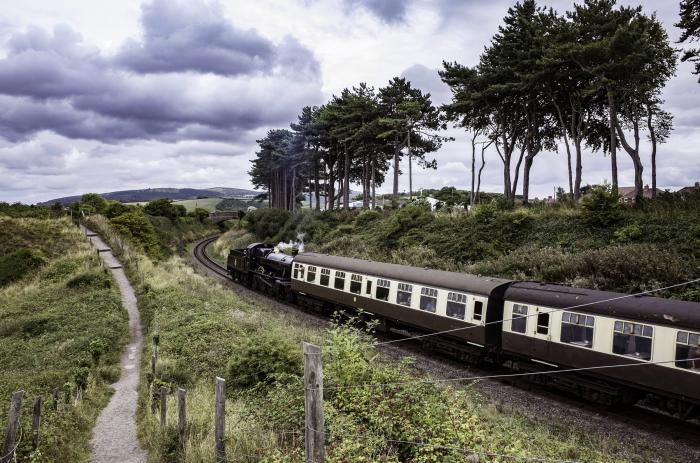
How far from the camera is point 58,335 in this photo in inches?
781

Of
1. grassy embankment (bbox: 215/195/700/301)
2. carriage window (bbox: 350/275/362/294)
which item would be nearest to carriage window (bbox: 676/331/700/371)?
grassy embankment (bbox: 215/195/700/301)

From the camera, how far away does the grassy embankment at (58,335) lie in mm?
10688

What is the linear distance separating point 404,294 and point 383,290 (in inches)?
54.3

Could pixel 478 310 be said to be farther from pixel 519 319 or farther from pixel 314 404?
pixel 314 404

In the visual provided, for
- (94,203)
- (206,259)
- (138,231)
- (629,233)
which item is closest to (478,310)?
(629,233)

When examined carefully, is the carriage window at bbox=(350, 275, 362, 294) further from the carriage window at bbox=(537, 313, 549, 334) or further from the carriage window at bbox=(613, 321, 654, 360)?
the carriage window at bbox=(613, 321, 654, 360)

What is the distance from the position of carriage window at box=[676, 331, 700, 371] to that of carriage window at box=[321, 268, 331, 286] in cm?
1562

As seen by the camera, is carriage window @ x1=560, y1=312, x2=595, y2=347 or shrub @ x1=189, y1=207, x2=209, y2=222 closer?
carriage window @ x1=560, y1=312, x2=595, y2=347

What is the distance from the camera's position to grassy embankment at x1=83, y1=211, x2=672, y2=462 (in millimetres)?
7875

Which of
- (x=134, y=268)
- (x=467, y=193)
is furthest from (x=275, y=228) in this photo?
(x=467, y=193)

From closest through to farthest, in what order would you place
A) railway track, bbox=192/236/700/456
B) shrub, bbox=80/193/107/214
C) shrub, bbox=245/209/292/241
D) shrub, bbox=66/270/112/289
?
1. railway track, bbox=192/236/700/456
2. shrub, bbox=66/270/112/289
3. shrub, bbox=245/209/292/241
4. shrub, bbox=80/193/107/214

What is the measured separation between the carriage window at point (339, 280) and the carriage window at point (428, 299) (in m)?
5.60

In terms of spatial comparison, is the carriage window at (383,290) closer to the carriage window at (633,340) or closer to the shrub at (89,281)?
the carriage window at (633,340)

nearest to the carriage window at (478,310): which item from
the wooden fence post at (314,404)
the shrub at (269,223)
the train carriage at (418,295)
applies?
the train carriage at (418,295)
